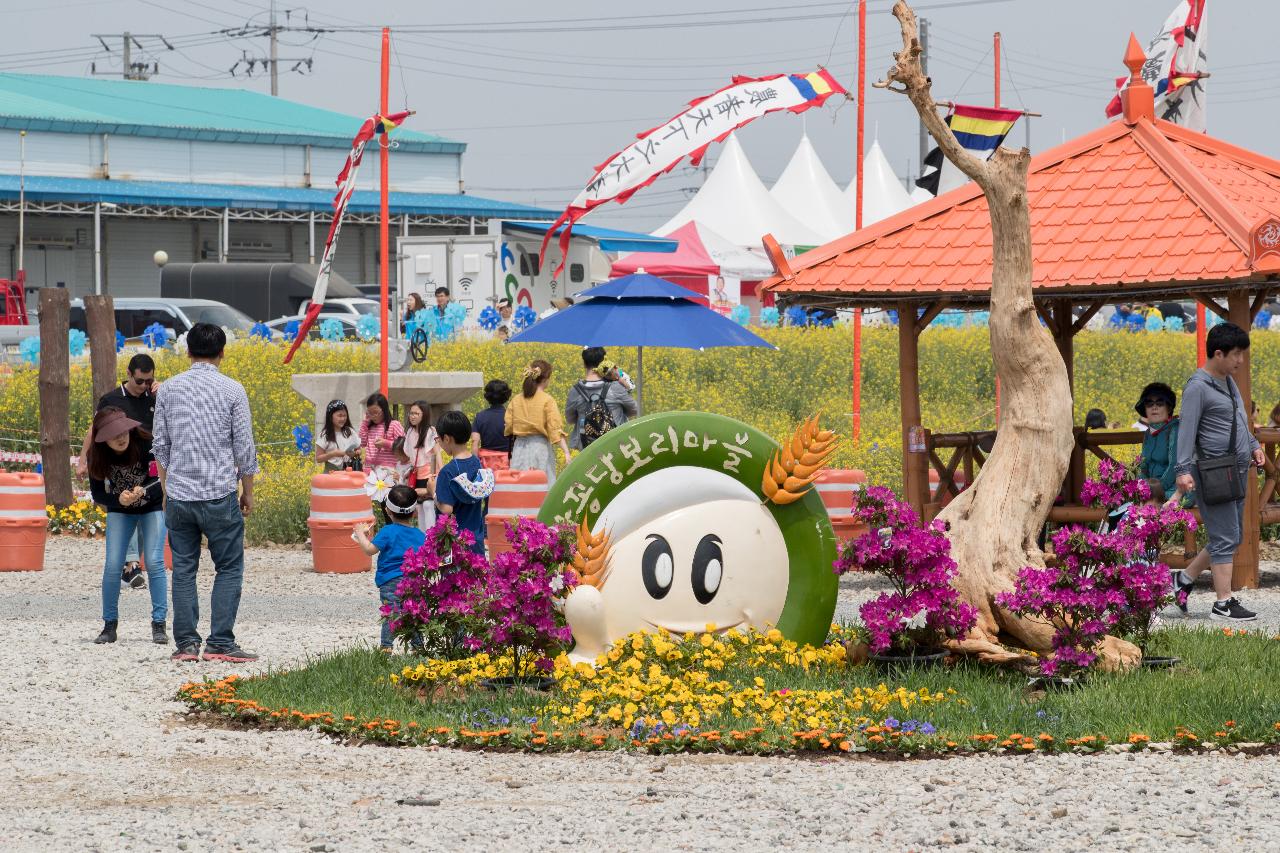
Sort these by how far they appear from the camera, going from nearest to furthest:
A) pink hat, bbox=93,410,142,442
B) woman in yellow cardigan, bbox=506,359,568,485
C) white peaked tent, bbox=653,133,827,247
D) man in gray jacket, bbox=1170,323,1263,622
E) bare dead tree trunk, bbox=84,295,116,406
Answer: pink hat, bbox=93,410,142,442 < man in gray jacket, bbox=1170,323,1263,622 < woman in yellow cardigan, bbox=506,359,568,485 < bare dead tree trunk, bbox=84,295,116,406 < white peaked tent, bbox=653,133,827,247

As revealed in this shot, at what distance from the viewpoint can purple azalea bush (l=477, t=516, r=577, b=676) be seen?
7816 millimetres

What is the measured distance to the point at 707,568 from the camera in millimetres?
8367

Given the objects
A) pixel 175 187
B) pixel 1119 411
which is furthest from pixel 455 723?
pixel 175 187

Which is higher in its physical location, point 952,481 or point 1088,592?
point 952,481

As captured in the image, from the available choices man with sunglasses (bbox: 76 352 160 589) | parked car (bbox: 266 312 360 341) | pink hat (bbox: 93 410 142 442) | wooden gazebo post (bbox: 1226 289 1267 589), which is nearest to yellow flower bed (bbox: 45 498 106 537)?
man with sunglasses (bbox: 76 352 160 589)

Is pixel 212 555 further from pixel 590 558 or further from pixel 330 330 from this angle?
pixel 330 330

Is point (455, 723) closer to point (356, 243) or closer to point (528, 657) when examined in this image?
→ point (528, 657)

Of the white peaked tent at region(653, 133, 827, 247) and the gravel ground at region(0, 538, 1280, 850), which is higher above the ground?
the white peaked tent at region(653, 133, 827, 247)

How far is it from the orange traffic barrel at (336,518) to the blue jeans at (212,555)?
4.12m

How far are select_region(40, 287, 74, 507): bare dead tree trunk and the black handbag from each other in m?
10.9

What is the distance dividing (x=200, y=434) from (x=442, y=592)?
5.75 ft

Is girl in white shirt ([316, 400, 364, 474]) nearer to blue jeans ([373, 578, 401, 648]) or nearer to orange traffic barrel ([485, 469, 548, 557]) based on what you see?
orange traffic barrel ([485, 469, 548, 557])

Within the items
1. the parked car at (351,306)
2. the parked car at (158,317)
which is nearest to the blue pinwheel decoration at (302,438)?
the parked car at (158,317)

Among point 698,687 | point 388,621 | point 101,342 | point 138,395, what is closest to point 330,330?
point 101,342
